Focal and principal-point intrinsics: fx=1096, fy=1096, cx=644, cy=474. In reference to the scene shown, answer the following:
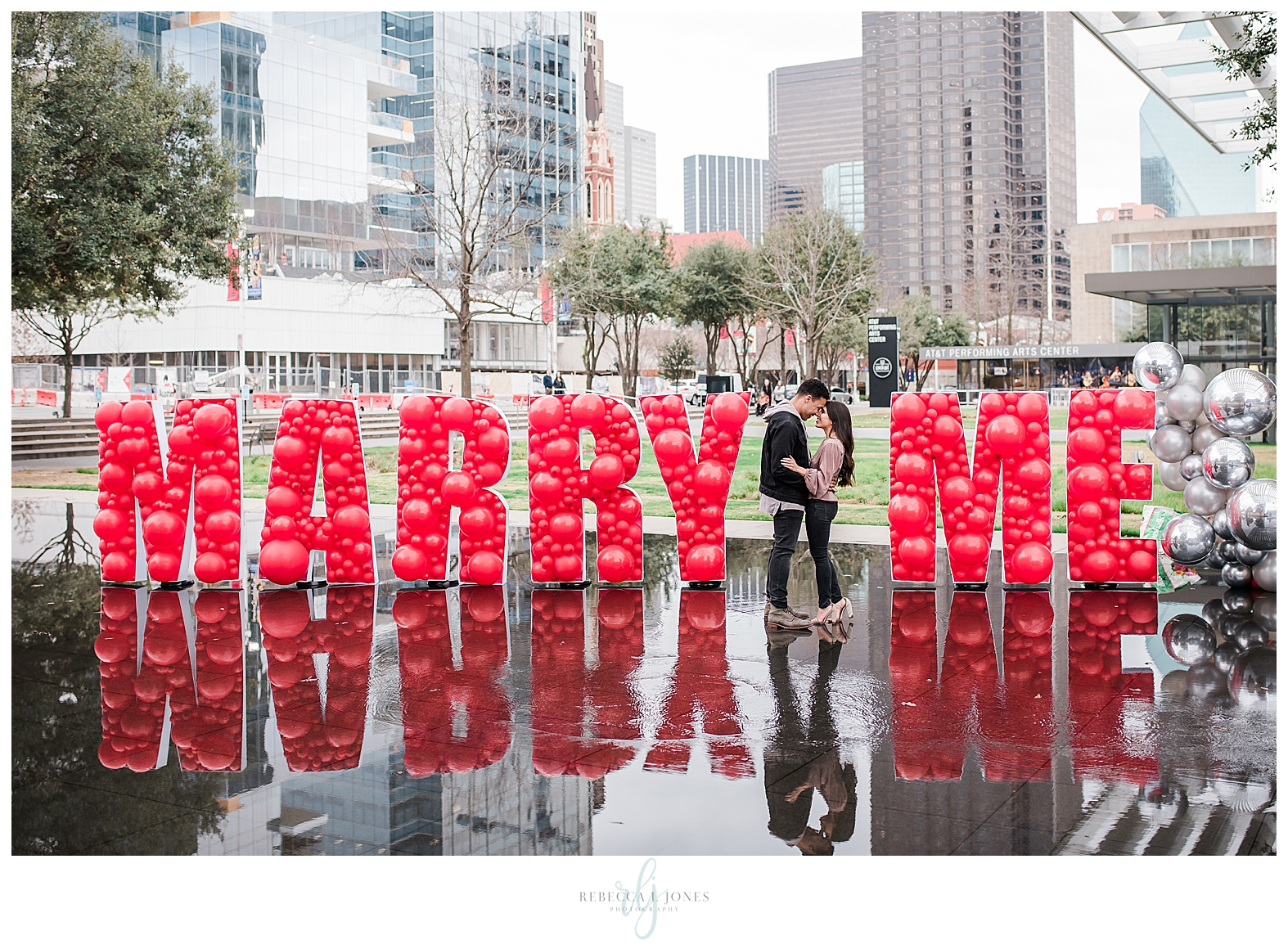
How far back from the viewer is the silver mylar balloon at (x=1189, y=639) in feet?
24.3

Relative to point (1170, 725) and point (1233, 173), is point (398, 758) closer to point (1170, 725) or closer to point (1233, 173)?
point (1170, 725)

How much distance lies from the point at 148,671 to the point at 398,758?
267 cm

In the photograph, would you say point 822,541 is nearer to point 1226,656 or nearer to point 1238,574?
point 1226,656

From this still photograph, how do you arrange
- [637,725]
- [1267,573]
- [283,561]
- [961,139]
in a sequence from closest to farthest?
[637,725], [1267,573], [283,561], [961,139]

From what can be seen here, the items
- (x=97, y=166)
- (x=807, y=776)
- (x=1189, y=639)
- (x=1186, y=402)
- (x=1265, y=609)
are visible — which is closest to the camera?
(x=807, y=776)

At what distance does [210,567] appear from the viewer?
9703 mm

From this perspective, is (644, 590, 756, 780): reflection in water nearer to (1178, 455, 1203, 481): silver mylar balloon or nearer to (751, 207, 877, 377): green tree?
(1178, 455, 1203, 481): silver mylar balloon

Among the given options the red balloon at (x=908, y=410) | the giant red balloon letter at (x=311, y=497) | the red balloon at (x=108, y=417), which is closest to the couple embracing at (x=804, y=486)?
the red balloon at (x=908, y=410)

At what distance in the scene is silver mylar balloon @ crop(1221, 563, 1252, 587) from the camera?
9.48 metres

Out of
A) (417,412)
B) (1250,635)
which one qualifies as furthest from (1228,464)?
(417,412)

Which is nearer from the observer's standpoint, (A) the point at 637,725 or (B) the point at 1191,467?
(A) the point at 637,725

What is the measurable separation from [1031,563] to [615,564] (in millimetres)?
3657

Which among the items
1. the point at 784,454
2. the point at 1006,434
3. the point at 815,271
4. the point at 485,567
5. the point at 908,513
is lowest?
the point at 485,567

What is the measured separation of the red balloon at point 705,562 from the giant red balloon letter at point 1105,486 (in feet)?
10.2
